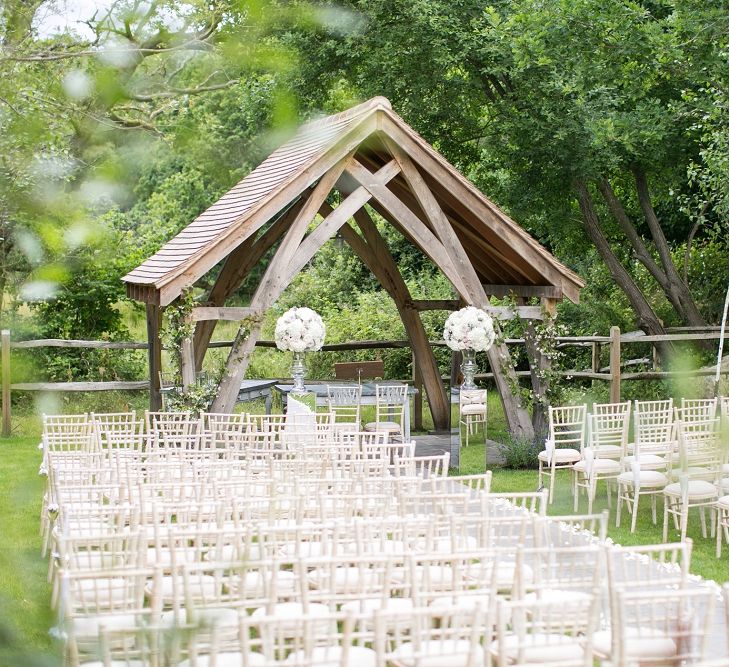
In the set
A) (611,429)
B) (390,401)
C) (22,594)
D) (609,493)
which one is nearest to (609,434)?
(611,429)

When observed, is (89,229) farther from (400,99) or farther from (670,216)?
(670,216)

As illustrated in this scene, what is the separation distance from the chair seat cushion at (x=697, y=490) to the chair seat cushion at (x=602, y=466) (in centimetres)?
119

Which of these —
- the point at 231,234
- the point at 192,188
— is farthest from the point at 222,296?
the point at 192,188

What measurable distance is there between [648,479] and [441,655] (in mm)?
6370

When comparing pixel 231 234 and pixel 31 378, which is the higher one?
pixel 231 234

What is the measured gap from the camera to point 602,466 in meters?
10.9

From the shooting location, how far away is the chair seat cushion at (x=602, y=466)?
35.7 feet

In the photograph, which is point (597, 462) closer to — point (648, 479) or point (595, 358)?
point (648, 479)

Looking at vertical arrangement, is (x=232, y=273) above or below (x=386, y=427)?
above

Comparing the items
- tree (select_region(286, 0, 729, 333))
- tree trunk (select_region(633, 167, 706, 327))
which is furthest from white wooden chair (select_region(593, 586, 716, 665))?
tree trunk (select_region(633, 167, 706, 327))

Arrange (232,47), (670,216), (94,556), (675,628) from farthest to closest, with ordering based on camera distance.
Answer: (670,216)
(94,556)
(675,628)
(232,47)

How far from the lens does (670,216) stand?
65.0 ft

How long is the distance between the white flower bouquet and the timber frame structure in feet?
1.33

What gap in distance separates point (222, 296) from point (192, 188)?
502 inches
